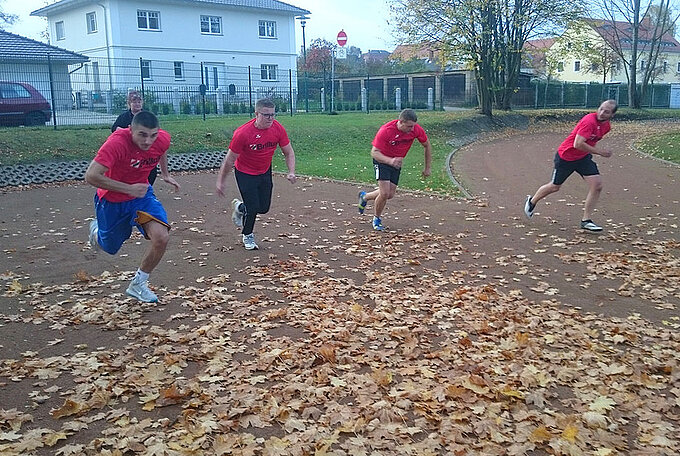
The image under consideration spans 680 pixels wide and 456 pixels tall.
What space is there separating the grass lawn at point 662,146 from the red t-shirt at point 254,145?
14217 millimetres

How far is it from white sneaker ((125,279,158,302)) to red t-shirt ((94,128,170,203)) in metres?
0.87

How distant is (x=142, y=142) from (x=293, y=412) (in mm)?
3215

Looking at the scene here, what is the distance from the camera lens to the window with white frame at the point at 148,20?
4188 centimetres

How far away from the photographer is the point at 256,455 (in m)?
3.66

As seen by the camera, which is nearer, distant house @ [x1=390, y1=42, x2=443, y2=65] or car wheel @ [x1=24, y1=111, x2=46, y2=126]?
car wheel @ [x1=24, y1=111, x2=46, y2=126]

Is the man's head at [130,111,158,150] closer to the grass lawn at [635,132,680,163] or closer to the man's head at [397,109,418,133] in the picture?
the man's head at [397,109,418,133]

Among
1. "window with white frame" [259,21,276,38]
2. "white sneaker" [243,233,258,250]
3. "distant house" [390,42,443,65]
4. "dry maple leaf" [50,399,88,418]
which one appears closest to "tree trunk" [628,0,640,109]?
"distant house" [390,42,443,65]

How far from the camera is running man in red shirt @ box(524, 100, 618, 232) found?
30.6 ft

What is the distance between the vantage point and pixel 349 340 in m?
5.38

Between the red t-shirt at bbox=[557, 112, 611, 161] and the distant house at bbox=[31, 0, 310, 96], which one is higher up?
the distant house at bbox=[31, 0, 310, 96]

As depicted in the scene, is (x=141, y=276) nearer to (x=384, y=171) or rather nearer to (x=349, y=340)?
(x=349, y=340)

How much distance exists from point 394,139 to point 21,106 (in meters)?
16.6

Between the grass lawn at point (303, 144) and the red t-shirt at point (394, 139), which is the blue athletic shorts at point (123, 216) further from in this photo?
the grass lawn at point (303, 144)

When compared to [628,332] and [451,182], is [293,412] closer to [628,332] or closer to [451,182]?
[628,332]
